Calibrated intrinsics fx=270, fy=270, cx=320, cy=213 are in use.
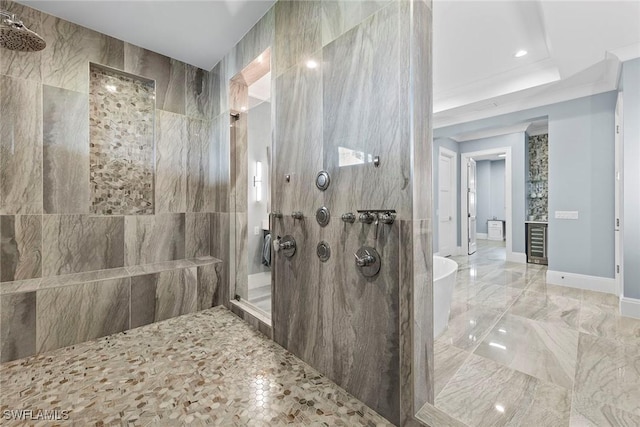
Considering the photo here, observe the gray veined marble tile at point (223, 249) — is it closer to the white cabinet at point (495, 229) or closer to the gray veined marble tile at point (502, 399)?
the gray veined marble tile at point (502, 399)

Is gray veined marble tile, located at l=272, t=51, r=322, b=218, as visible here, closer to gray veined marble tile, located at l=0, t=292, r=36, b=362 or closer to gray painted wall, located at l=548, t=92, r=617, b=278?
gray veined marble tile, located at l=0, t=292, r=36, b=362

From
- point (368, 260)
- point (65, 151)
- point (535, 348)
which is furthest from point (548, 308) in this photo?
point (65, 151)

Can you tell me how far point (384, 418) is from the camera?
144 cm

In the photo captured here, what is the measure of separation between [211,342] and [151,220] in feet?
5.31

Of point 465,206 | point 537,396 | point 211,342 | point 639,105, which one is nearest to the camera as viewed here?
point 537,396

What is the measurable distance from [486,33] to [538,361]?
326 cm

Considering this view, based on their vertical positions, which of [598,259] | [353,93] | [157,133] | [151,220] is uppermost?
[157,133]

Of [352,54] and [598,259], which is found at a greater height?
[352,54]

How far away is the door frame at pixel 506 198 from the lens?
5980mm

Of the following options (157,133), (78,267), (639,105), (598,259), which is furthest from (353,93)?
(598,259)

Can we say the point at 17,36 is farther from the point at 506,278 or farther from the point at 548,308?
the point at 506,278

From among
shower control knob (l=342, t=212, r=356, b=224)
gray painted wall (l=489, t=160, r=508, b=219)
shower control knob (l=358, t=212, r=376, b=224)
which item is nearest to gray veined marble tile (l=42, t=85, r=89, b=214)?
shower control knob (l=342, t=212, r=356, b=224)

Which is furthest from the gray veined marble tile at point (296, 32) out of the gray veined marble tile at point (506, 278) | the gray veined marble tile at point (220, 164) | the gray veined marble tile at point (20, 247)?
the gray veined marble tile at point (506, 278)

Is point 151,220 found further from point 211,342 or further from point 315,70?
point 315,70
